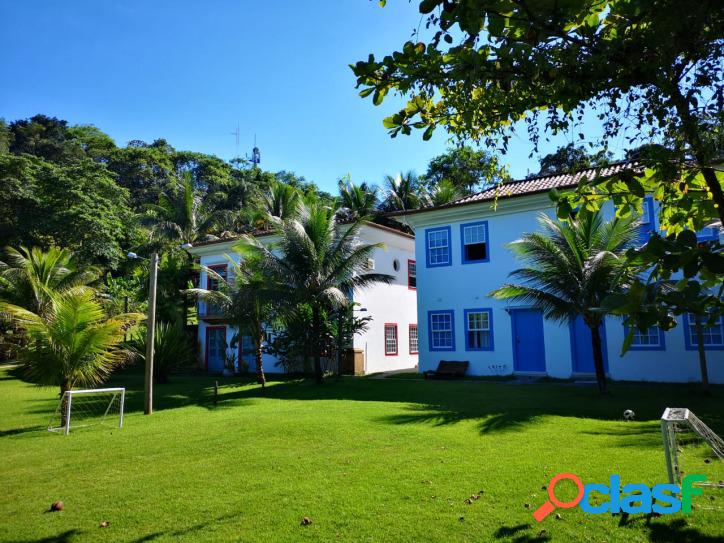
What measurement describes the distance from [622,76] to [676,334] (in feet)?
48.9

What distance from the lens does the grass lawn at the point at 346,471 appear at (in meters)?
4.26

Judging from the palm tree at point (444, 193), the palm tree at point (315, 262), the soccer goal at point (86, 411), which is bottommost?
the soccer goal at point (86, 411)

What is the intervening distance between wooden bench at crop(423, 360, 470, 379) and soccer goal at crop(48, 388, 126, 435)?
10.3 m

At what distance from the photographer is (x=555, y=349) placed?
17141mm

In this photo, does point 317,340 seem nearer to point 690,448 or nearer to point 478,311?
point 478,311

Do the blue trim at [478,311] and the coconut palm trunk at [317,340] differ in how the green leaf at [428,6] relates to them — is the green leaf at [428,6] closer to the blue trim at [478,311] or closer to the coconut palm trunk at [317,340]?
the coconut palm trunk at [317,340]

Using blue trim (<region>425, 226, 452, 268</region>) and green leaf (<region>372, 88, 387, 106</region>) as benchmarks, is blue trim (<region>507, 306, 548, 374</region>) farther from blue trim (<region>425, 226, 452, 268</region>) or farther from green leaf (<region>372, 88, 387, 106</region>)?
green leaf (<region>372, 88, 387, 106</region>)

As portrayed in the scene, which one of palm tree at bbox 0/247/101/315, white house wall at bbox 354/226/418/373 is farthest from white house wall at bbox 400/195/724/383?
palm tree at bbox 0/247/101/315

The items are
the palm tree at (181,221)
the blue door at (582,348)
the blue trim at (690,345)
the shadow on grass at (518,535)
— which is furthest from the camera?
the palm tree at (181,221)

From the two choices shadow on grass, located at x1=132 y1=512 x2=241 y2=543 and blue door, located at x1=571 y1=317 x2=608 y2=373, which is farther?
blue door, located at x1=571 y1=317 x2=608 y2=373

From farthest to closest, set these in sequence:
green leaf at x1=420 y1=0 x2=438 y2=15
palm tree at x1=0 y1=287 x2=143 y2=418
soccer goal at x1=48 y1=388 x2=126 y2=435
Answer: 1. palm tree at x1=0 y1=287 x2=143 y2=418
2. soccer goal at x1=48 y1=388 x2=126 y2=435
3. green leaf at x1=420 y1=0 x2=438 y2=15

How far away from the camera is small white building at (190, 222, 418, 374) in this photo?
22609mm

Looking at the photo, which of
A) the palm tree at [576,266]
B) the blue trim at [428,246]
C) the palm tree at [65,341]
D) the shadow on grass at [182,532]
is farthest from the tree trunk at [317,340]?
the shadow on grass at [182,532]

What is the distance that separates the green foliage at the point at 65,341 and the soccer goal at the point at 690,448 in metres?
10.2
